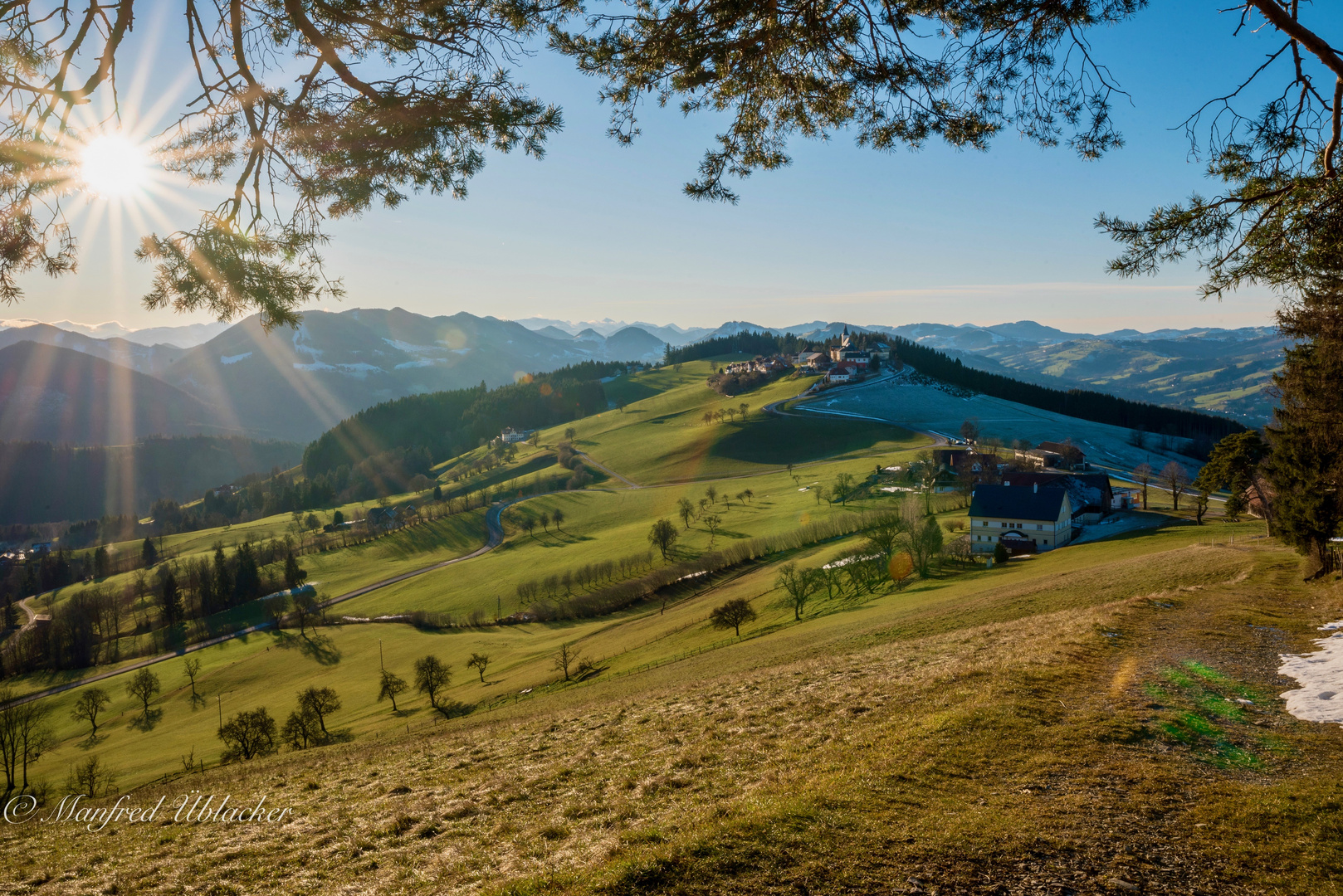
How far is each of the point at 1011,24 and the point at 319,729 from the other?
2023 inches

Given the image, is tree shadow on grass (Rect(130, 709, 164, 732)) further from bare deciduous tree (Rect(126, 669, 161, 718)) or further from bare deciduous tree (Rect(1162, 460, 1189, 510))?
bare deciduous tree (Rect(1162, 460, 1189, 510))

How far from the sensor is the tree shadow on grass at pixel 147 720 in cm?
5873

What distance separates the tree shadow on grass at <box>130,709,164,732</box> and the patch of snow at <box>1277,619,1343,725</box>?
77693 millimetres

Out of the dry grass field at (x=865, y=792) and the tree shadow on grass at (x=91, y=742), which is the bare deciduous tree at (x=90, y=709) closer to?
the tree shadow on grass at (x=91, y=742)

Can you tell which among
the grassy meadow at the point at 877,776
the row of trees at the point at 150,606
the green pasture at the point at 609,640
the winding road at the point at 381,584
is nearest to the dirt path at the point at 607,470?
the winding road at the point at 381,584

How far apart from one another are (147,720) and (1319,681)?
82.2 meters

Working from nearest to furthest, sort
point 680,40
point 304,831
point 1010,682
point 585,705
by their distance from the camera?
point 680,40
point 304,831
point 1010,682
point 585,705

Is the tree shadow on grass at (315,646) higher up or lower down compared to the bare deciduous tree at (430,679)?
lower down

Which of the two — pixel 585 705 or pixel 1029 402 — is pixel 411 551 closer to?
pixel 585 705

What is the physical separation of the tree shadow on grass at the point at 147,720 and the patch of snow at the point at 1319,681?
77.7 m

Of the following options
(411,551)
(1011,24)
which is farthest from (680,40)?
(411,551)

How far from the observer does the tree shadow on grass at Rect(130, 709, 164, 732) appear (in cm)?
5873

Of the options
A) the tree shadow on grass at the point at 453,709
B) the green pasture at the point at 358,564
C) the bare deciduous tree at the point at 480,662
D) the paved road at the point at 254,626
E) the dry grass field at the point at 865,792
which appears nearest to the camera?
the dry grass field at the point at 865,792

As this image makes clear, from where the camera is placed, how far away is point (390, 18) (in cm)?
851
